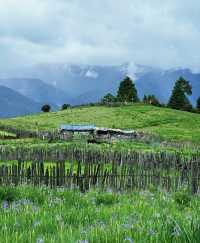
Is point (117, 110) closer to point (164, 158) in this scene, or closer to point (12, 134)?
point (12, 134)

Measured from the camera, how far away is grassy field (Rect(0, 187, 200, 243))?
3.40 m

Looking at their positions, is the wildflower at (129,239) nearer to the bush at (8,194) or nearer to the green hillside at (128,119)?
the bush at (8,194)

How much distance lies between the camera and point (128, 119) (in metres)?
65.6

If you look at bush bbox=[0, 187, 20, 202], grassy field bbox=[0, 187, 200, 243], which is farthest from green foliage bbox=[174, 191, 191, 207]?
bush bbox=[0, 187, 20, 202]

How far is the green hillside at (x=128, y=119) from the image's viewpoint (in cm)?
5862

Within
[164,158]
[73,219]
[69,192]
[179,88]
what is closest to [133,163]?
[164,158]

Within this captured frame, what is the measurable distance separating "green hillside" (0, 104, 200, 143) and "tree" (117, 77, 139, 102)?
45.5 feet

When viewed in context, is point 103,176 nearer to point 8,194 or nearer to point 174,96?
point 8,194

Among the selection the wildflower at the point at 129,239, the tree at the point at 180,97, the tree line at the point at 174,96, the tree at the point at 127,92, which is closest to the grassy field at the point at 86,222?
the wildflower at the point at 129,239

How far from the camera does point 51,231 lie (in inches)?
167

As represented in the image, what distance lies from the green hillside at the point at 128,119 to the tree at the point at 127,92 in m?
13.9

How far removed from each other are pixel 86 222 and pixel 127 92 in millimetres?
88825

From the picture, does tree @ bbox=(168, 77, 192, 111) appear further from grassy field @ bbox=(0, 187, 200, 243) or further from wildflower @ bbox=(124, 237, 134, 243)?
wildflower @ bbox=(124, 237, 134, 243)

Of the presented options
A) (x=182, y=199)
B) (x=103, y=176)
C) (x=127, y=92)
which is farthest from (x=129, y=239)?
(x=127, y=92)
